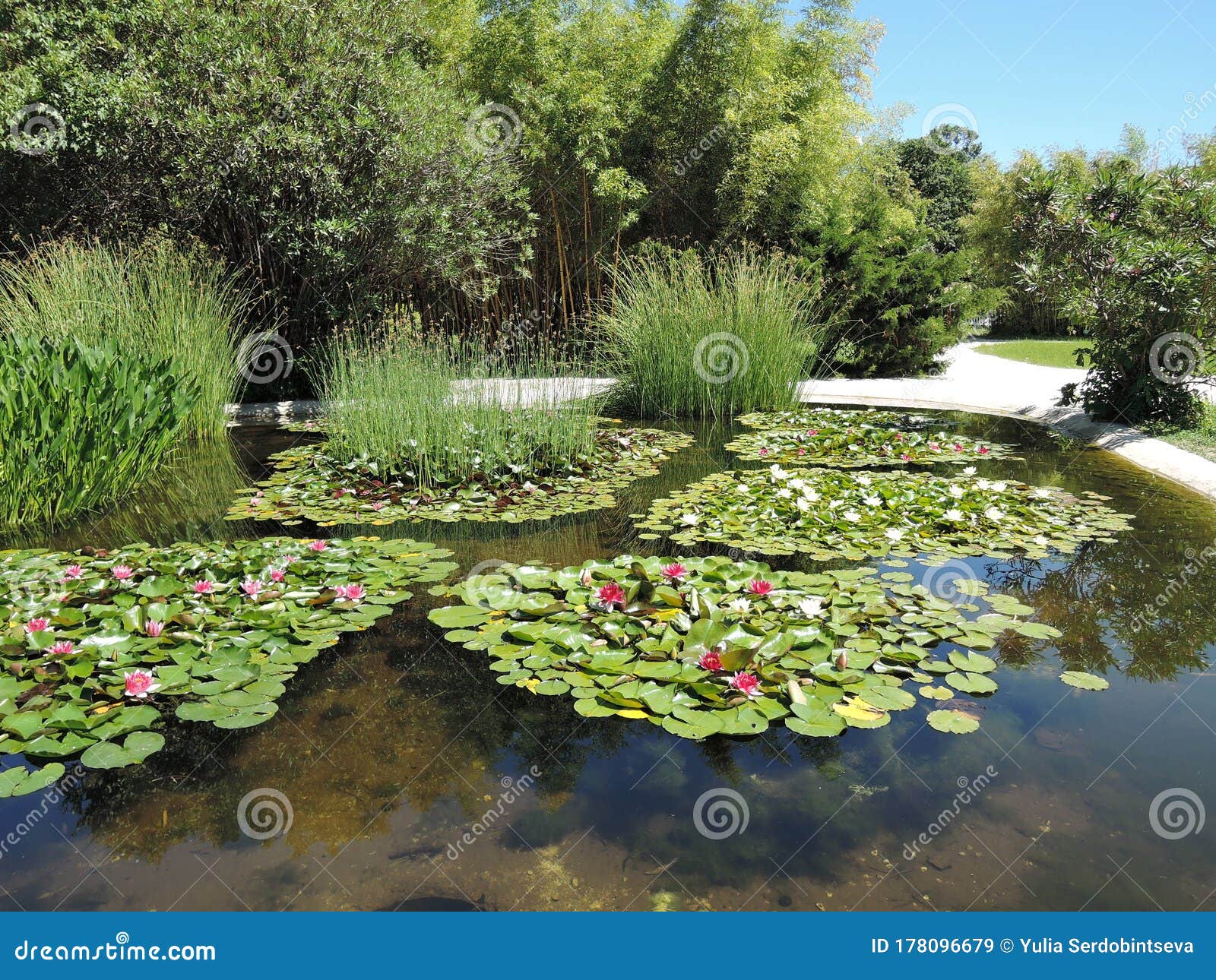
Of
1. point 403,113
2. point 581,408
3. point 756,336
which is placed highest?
point 403,113

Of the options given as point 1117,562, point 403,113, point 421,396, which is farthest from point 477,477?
point 403,113

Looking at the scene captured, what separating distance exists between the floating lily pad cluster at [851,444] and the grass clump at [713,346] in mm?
488

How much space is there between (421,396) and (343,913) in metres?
3.86

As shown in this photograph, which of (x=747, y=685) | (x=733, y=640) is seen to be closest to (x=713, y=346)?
(x=733, y=640)

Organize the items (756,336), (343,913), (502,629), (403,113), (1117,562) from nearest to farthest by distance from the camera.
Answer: (343,913) → (502,629) → (1117,562) → (756,336) → (403,113)

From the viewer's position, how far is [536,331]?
1105cm

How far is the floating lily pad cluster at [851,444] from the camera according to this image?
558 centimetres

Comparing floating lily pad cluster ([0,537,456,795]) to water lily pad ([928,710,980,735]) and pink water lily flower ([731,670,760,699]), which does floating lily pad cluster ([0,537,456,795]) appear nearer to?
pink water lily flower ([731,670,760,699])

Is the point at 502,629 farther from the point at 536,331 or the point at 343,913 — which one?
the point at 536,331

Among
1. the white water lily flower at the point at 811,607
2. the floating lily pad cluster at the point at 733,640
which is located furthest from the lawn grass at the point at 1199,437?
the white water lily flower at the point at 811,607

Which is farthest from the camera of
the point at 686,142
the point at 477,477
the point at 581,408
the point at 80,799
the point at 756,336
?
the point at 686,142

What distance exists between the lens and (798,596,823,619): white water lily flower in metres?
2.88

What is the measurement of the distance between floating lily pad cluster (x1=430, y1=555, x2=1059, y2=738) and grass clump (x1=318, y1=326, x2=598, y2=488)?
1813 mm

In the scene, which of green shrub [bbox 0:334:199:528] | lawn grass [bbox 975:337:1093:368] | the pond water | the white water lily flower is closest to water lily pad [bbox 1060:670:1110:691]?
the pond water
